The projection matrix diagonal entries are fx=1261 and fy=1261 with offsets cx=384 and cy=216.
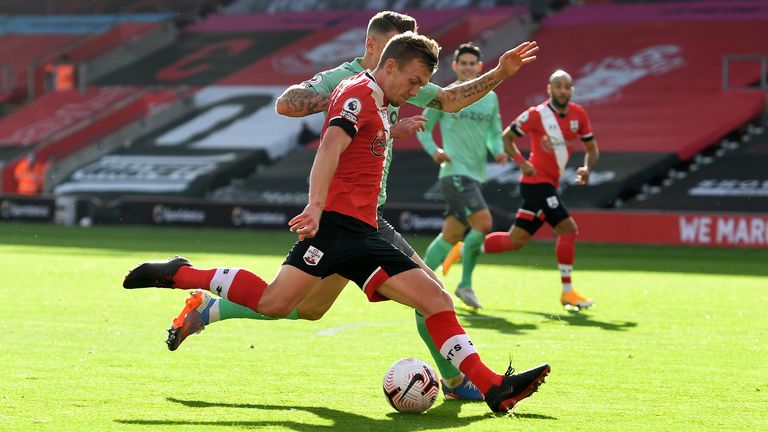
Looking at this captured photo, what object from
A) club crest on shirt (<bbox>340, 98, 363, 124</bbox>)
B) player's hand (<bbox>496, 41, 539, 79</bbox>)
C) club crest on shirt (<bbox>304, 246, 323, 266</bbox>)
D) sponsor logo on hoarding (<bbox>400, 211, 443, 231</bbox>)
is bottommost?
sponsor logo on hoarding (<bbox>400, 211, 443, 231</bbox>)

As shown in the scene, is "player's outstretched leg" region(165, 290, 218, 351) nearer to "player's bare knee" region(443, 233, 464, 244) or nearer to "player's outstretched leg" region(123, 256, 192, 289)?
"player's outstretched leg" region(123, 256, 192, 289)

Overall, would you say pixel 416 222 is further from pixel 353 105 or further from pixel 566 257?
pixel 353 105

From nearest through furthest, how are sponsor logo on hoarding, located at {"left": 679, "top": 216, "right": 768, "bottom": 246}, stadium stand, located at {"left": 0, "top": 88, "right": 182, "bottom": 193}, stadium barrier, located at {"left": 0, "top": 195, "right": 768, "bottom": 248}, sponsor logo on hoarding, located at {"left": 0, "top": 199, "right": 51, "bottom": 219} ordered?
sponsor logo on hoarding, located at {"left": 679, "top": 216, "right": 768, "bottom": 246} → stadium barrier, located at {"left": 0, "top": 195, "right": 768, "bottom": 248} → sponsor logo on hoarding, located at {"left": 0, "top": 199, "right": 51, "bottom": 219} → stadium stand, located at {"left": 0, "top": 88, "right": 182, "bottom": 193}

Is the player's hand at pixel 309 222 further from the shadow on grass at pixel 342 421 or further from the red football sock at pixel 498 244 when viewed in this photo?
the red football sock at pixel 498 244

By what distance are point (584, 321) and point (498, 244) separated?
1.96 meters

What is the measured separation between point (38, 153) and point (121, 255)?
640 inches

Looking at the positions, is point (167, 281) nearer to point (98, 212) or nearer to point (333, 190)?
point (333, 190)

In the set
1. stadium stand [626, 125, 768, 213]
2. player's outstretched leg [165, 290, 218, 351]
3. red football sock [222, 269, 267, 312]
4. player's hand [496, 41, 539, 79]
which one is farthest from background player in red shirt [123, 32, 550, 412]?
stadium stand [626, 125, 768, 213]

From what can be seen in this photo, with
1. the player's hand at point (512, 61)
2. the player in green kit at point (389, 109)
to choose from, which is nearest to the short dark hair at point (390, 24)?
Result: the player in green kit at point (389, 109)

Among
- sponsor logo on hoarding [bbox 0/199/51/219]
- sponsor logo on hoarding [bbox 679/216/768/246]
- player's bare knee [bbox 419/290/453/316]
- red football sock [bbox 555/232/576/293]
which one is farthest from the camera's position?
sponsor logo on hoarding [bbox 0/199/51/219]

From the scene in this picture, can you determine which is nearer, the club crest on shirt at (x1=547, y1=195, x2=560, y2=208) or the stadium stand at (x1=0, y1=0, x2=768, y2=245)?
the club crest on shirt at (x1=547, y1=195, x2=560, y2=208)

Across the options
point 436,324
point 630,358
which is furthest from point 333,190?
point 630,358

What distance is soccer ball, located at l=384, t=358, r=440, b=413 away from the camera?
21.5 ft

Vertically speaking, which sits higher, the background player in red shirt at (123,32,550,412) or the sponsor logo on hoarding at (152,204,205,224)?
the background player in red shirt at (123,32,550,412)
